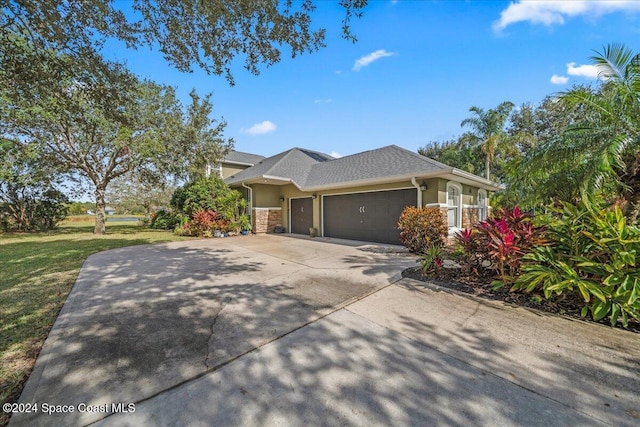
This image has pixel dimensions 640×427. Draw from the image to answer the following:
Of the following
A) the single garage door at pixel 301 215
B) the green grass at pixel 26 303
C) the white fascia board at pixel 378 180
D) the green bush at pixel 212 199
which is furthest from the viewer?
the green bush at pixel 212 199

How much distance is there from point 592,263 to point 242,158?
21.5 m

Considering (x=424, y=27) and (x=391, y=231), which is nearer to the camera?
(x=424, y=27)

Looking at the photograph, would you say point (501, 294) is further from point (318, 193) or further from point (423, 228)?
point (318, 193)

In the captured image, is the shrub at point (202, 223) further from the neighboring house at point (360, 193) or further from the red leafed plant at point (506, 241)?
the red leafed plant at point (506, 241)

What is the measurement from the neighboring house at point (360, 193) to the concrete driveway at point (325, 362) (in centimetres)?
541

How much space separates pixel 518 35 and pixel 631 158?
466 cm

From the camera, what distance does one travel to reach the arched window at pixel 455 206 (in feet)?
33.6

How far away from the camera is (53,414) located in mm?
1948

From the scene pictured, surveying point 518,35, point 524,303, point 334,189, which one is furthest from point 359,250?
point 518,35

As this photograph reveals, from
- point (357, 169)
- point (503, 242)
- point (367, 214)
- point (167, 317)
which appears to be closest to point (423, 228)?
point (367, 214)

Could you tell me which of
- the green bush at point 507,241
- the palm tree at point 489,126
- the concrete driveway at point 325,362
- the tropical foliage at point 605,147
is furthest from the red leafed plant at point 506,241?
the palm tree at point 489,126

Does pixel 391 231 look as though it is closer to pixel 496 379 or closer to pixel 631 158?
pixel 631 158

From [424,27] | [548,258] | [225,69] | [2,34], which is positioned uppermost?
[424,27]

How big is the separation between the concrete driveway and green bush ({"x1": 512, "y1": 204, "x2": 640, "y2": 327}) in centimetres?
40
